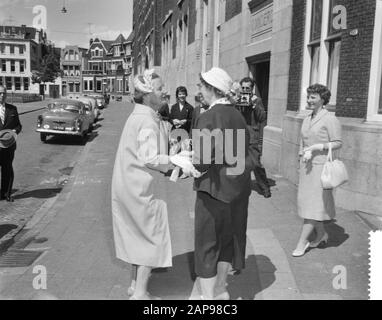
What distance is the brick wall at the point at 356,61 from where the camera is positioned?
6652 mm

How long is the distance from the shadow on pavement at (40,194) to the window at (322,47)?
18.4 ft

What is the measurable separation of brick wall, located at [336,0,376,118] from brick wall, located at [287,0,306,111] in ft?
6.35

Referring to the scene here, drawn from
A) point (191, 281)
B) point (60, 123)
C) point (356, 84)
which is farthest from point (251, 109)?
point (60, 123)

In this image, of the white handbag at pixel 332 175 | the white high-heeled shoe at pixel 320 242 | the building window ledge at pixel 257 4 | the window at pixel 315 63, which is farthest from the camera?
the building window ledge at pixel 257 4

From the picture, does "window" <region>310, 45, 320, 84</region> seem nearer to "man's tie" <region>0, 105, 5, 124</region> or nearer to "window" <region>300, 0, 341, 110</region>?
"window" <region>300, 0, 341, 110</region>

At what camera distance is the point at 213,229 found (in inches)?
139

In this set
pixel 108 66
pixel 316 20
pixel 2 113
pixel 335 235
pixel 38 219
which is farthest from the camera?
pixel 108 66

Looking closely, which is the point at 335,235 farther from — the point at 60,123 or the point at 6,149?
the point at 60,123

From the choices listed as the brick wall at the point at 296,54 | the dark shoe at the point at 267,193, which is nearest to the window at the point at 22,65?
the brick wall at the point at 296,54

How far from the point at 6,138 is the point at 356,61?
20.4 ft

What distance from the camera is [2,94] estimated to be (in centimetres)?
789

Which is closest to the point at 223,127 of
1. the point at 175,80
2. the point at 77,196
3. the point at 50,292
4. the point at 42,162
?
the point at 50,292

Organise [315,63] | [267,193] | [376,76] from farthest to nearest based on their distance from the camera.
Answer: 1. [315,63]
2. [267,193]
3. [376,76]

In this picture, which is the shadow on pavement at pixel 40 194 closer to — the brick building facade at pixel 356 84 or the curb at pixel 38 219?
the curb at pixel 38 219
